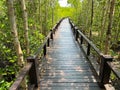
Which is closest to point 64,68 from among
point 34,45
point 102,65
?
point 102,65

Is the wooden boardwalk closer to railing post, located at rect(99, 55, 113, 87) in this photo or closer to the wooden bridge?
the wooden bridge

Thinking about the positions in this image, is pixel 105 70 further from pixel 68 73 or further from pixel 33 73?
pixel 33 73

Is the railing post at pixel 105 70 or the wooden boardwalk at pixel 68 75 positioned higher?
the railing post at pixel 105 70

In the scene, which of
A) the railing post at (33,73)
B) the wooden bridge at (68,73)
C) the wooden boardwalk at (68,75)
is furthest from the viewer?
the wooden boardwalk at (68,75)

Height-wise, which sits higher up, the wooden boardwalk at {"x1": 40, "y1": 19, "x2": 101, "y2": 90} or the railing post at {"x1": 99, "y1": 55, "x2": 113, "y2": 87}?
the railing post at {"x1": 99, "y1": 55, "x2": 113, "y2": 87}

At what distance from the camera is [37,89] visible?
4559mm

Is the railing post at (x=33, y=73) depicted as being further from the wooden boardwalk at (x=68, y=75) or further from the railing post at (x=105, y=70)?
the railing post at (x=105, y=70)

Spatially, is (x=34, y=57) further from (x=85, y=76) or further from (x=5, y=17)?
(x=5, y=17)

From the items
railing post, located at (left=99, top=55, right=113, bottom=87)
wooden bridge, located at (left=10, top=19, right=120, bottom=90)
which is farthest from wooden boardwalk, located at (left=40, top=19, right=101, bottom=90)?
railing post, located at (left=99, top=55, right=113, bottom=87)

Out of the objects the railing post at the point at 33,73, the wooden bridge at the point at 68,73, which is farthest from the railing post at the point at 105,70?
the railing post at the point at 33,73

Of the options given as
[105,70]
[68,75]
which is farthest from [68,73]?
[105,70]

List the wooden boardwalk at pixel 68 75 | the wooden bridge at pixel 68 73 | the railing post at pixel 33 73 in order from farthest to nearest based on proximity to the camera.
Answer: the wooden boardwalk at pixel 68 75
the wooden bridge at pixel 68 73
the railing post at pixel 33 73

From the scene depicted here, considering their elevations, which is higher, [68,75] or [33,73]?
[33,73]

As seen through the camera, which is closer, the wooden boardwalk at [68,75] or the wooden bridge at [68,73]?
the wooden bridge at [68,73]
